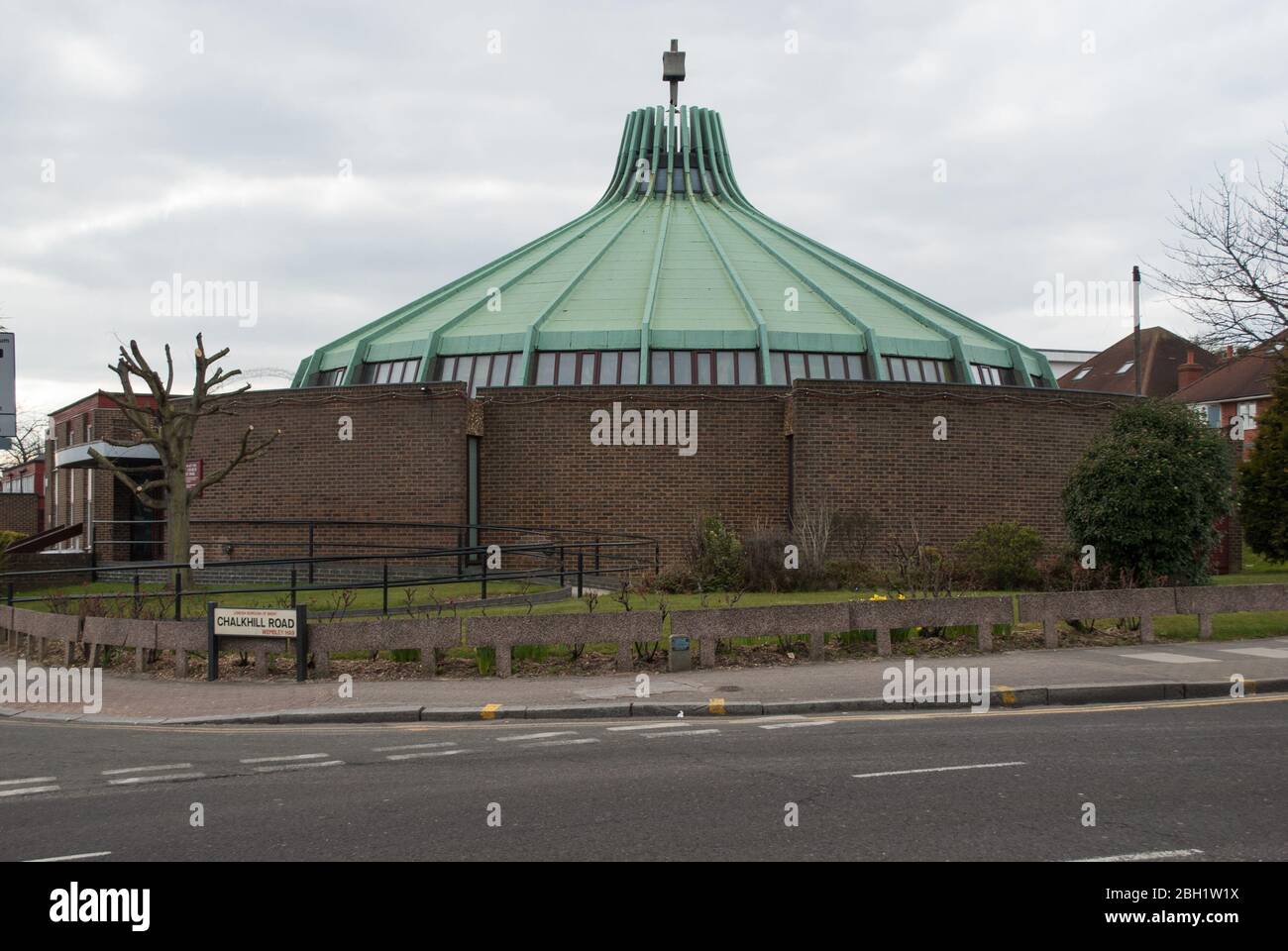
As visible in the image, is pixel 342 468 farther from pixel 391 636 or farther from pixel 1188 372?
pixel 1188 372

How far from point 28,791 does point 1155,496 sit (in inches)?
594

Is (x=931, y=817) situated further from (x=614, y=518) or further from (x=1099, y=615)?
(x=614, y=518)

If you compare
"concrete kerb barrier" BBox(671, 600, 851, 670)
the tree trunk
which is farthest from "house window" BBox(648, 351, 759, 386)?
"concrete kerb barrier" BBox(671, 600, 851, 670)

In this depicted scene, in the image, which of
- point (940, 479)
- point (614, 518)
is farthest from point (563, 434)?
point (940, 479)

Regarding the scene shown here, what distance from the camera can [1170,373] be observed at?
65.3 metres

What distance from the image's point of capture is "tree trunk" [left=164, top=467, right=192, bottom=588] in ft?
71.5

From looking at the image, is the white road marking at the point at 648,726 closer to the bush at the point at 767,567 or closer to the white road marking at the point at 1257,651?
the white road marking at the point at 1257,651

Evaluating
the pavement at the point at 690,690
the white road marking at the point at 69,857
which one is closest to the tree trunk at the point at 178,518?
the pavement at the point at 690,690

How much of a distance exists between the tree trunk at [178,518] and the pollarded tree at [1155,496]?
53.0 feet

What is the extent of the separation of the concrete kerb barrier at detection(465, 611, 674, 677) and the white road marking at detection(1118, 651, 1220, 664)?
6.15 m

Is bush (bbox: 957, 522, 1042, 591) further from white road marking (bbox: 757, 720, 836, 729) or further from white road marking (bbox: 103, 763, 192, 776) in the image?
white road marking (bbox: 103, 763, 192, 776)

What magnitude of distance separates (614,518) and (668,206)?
58.2ft

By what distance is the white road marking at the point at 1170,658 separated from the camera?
13516mm
